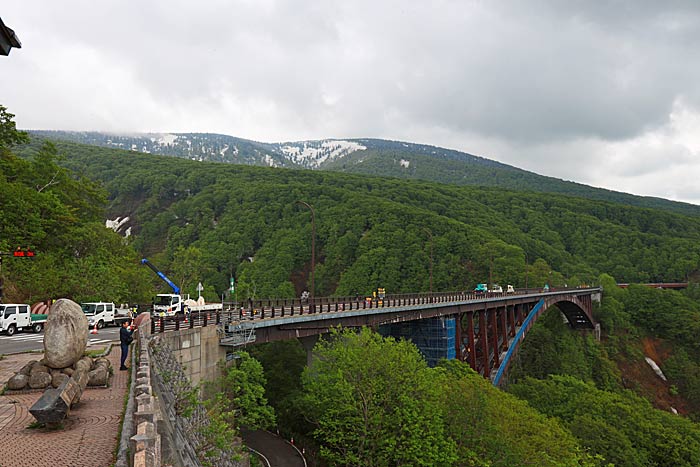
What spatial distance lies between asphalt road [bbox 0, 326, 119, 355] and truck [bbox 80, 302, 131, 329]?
3781 millimetres

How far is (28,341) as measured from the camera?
23781mm

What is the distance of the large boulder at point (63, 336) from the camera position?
1250 centimetres

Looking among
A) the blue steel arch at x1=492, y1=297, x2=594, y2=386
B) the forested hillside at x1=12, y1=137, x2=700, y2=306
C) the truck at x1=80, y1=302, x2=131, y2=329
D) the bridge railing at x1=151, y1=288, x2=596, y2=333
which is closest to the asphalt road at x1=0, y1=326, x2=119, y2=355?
the truck at x1=80, y1=302, x2=131, y2=329

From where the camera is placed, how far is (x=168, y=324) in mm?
20484

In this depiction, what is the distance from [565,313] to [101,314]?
77.4 m

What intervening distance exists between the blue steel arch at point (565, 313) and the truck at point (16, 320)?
43624 mm

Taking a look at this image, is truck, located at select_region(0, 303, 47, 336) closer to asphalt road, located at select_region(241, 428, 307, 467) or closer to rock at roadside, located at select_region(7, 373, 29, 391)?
asphalt road, located at select_region(241, 428, 307, 467)

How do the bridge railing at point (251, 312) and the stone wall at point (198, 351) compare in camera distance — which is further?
the bridge railing at point (251, 312)

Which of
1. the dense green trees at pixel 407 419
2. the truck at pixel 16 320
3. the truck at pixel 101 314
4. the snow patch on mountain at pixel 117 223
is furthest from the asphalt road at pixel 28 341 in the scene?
the snow patch on mountain at pixel 117 223

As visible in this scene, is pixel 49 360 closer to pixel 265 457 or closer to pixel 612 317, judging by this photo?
pixel 265 457

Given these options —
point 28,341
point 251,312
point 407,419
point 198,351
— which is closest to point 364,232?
point 251,312

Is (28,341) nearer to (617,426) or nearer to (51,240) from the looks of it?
(51,240)

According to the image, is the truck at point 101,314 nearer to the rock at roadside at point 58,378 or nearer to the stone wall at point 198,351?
the stone wall at point 198,351

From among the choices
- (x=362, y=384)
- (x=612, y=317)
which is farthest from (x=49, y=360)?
(x=612, y=317)
